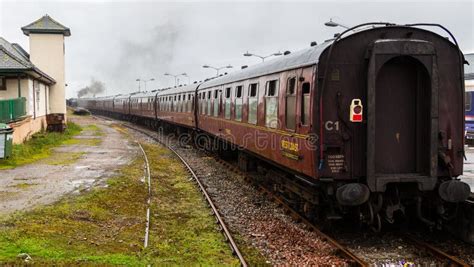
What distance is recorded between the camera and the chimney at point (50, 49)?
31250 millimetres

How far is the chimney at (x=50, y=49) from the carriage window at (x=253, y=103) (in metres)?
22.2

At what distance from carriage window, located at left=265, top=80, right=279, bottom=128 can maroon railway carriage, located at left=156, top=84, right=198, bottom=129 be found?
12.0 m

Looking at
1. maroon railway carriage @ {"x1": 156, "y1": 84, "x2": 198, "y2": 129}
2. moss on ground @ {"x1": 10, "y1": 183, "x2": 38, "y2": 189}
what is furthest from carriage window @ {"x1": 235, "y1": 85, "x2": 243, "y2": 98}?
maroon railway carriage @ {"x1": 156, "y1": 84, "x2": 198, "y2": 129}

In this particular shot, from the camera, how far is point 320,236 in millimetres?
7934

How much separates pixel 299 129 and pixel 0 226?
5336 mm

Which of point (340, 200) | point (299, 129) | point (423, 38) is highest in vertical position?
point (423, 38)

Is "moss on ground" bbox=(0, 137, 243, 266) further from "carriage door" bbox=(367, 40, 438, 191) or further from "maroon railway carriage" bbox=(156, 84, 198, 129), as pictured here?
"maroon railway carriage" bbox=(156, 84, 198, 129)

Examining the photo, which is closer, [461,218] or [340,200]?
[340,200]

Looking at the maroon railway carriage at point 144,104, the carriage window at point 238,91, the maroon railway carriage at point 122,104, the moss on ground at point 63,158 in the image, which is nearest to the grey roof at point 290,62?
the carriage window at point 238,91

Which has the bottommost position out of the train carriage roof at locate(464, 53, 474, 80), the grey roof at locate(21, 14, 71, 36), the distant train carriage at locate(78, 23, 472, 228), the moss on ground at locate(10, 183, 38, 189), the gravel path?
the gravel path

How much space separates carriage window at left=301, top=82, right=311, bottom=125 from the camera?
768 cm

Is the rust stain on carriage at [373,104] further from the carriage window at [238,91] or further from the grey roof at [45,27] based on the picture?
the grey roof at [45,27]

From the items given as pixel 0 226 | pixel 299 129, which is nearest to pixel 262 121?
pixel 299 129

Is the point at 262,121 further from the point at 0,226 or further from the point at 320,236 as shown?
the point at 0,226
